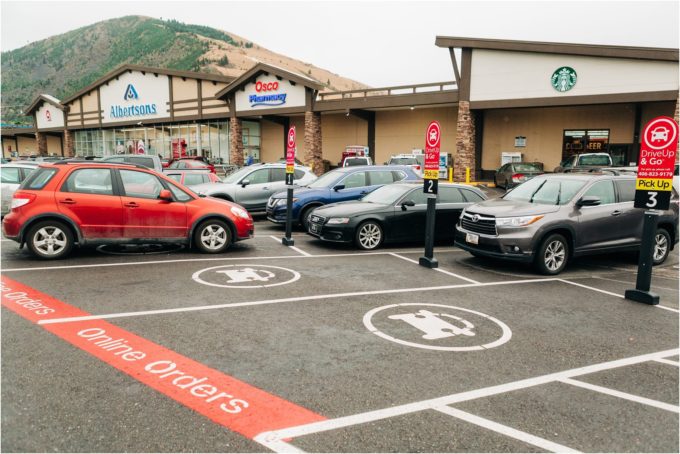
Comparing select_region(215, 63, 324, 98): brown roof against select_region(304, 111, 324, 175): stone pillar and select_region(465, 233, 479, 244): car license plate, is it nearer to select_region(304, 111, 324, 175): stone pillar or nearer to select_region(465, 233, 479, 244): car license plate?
select_region(304, 111, 324, 175): stone pillar

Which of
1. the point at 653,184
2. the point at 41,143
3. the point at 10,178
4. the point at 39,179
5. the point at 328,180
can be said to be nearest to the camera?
the point at 653,184

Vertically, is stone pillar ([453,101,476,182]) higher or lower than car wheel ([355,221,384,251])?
higher

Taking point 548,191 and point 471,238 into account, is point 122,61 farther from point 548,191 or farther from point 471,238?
point 548,191

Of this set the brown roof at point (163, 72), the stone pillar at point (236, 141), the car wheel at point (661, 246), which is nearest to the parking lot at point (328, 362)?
the car wheel at point (661, 246)

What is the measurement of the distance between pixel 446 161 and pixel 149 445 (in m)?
26.9

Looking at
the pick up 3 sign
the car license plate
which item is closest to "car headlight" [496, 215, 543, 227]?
the car license plate

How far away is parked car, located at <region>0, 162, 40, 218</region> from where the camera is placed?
12.5 metres

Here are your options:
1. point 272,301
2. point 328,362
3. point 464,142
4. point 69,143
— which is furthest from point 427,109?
point 69,143

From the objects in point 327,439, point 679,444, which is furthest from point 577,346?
point 327,439

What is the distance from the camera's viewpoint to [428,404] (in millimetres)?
3656

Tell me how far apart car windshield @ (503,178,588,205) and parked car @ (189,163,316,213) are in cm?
711

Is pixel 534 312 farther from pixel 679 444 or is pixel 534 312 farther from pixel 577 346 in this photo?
pixel 679 444

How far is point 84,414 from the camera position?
132 inches

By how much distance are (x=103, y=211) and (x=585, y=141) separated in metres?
25.6
